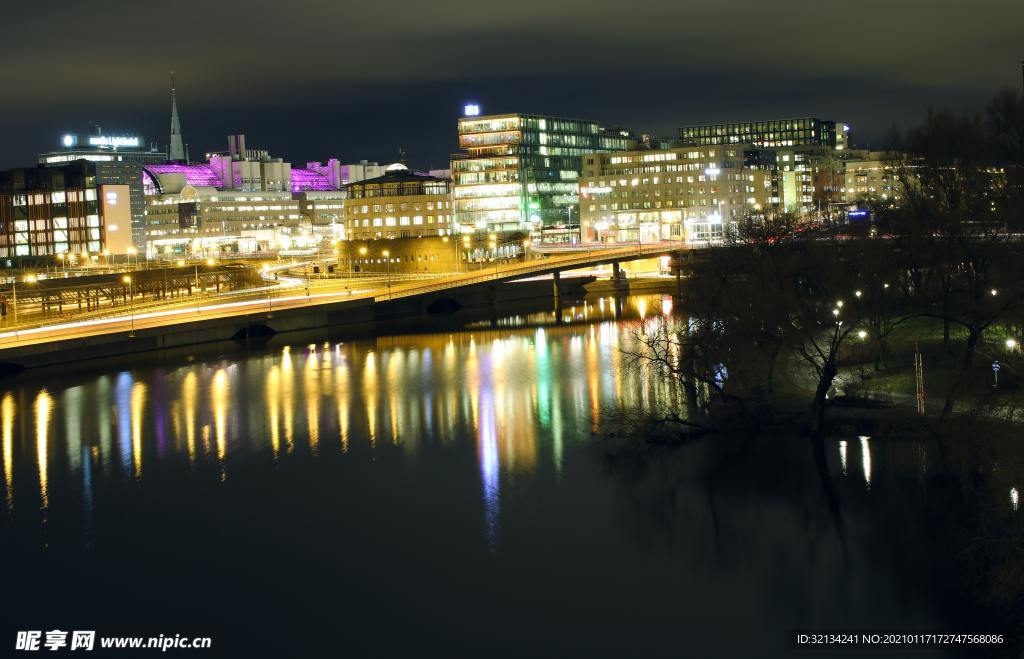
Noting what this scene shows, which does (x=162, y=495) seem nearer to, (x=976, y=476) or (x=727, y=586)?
(x=727, y=586)

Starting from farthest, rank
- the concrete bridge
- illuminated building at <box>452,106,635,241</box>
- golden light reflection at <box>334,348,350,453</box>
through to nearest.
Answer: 1. illuminated building at <box>452,106,635,241</box>
2. the concrete bridge
3. golden light reflection at <box>334,348,350,453</box>

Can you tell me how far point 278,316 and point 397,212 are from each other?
198ft

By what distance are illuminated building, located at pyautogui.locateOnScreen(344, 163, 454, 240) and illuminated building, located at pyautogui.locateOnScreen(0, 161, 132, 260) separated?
80.2 feet

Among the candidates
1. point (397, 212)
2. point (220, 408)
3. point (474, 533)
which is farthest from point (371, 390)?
point (397, 212)

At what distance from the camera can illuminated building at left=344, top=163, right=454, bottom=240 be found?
11381 centimetres

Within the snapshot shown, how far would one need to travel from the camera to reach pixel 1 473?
26828 mm

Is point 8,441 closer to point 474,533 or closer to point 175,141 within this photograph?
point 474,533

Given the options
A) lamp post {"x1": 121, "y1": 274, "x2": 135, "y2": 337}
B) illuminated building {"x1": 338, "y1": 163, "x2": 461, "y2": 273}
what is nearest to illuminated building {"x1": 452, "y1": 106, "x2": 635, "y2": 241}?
illuminated building {"x1": 338, "y1": 163, "x2": 461, "y2": 273}

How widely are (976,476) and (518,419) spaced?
44.0 feet

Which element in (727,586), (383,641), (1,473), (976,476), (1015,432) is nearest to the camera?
(383,641)

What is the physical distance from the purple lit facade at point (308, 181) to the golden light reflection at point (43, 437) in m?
132

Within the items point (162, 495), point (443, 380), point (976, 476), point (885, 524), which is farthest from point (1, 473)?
point (976, 476)

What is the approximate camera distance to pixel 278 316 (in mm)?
55062

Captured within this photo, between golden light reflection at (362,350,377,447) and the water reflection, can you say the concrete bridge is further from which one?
golden light reflection at (362,350,377,447)
